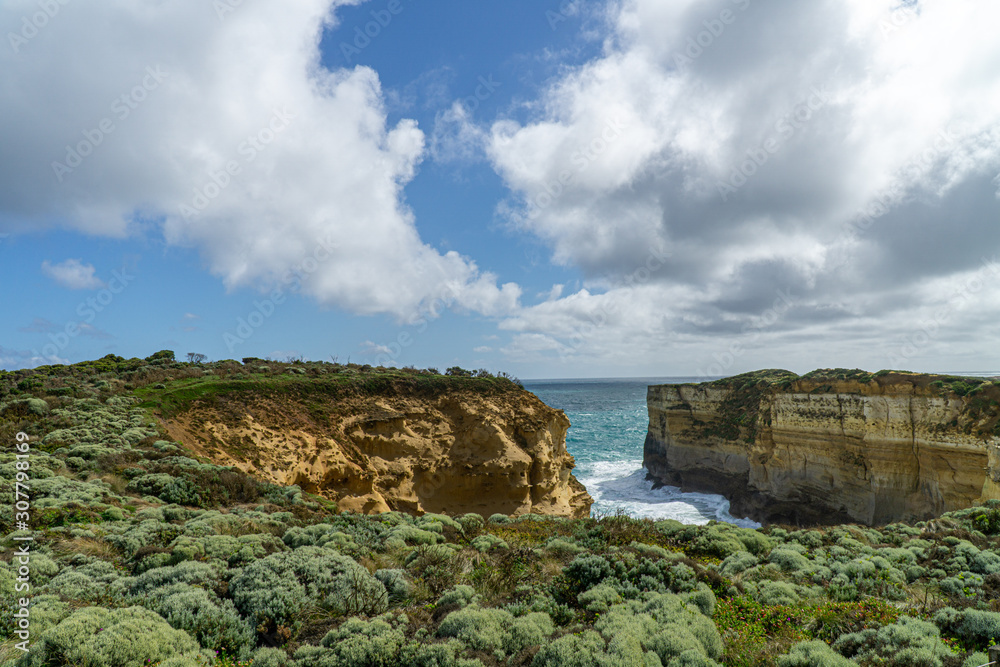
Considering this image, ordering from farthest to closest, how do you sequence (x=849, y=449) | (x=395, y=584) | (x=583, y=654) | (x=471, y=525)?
(x=849, y=449)
(x=471, y=525)
(x=395, y=584)
(x=583, y=654)

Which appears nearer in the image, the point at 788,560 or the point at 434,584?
the point at 434,584

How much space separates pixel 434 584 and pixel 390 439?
1704cm

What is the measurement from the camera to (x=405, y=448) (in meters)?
25.2

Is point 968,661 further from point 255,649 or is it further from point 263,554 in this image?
point 263,554

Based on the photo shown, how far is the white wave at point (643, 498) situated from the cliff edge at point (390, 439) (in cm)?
1180

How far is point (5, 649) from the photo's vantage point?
219 inches

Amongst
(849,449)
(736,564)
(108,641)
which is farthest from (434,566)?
(849,449)

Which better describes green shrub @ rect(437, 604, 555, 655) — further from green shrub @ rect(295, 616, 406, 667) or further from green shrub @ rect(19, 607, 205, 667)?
green shrub @ rect(19, 607, 205, 667)

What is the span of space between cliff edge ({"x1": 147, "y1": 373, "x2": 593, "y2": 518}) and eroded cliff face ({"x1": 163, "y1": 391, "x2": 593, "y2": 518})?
6cm

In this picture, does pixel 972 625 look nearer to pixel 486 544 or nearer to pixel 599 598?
pixel 599 598

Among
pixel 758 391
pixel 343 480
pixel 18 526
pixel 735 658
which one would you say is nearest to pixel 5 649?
pixel 18 526

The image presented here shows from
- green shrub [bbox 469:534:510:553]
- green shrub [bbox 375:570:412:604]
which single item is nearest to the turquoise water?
green shrub [bbox 469:534:510:553]

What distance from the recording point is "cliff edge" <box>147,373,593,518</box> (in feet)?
65.4

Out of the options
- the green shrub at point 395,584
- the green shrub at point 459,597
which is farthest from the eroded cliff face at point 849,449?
the green shrub at point 395,584
